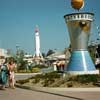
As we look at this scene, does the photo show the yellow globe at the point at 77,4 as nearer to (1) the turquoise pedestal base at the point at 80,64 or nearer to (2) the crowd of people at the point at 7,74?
(1) the turquoise pedestal base at the point at 80,64

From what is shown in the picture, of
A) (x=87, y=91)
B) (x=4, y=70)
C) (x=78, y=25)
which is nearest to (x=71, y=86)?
(x=87, y=91)

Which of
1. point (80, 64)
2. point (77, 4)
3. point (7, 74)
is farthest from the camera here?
point (77, 4)

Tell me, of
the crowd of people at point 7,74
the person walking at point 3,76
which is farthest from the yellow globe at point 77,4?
the person walking at point 3,76

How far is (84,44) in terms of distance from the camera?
24.8 meters

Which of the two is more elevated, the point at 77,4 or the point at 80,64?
the point at 77,4

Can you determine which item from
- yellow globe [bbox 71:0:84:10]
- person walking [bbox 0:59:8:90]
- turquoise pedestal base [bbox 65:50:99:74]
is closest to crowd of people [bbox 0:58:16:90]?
person walking [bbox 0:59:8:90]

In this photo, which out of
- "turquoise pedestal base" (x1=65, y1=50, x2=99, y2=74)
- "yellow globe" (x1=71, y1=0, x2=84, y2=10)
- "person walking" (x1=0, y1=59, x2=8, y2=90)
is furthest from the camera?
"yellow globe" (x1=71, y1=0, x2=84, y2=10)

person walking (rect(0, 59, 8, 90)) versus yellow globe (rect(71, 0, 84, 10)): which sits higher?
yellow globe (rect(71, 0, 84, 10))

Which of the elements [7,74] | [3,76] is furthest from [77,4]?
[3,76]

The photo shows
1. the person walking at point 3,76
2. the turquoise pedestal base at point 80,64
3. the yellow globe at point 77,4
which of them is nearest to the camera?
→ the person walking at point 3,76

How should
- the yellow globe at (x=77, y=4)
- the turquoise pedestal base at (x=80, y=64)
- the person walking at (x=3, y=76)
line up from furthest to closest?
the yellow globe at (x=77, y=4) < the turquoise pedestal base at (x=80, y=64) < the person walking at (x=3, y=76)

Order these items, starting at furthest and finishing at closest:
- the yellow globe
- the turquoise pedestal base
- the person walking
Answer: the yellow globe, the turquoise pedestal base, the person walking

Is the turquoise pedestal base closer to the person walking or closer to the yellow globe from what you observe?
the yellow globe

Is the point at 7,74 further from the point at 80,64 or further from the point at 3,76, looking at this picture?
the point at 80,64
